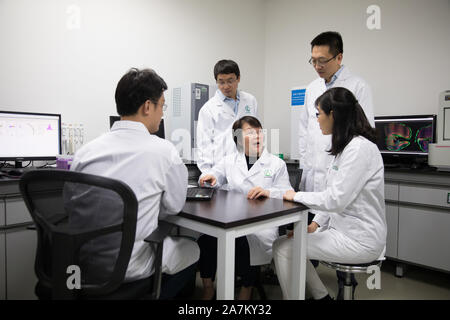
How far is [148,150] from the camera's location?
1178 millimetres

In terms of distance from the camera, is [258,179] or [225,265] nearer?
[225,265]

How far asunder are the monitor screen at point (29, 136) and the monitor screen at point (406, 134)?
97.3 inches

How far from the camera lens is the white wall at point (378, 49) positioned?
9.58ft

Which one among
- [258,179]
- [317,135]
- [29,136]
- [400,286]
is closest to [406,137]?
[317,135]

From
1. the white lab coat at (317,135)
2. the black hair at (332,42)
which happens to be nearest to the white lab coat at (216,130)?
the white lab coat at (317,135)

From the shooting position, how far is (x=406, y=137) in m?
2.84

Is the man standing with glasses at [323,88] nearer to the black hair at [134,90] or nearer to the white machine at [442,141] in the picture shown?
the white machine at [442,141]

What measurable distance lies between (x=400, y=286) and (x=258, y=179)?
55.1 inches

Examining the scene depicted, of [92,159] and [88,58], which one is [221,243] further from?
[88,58]

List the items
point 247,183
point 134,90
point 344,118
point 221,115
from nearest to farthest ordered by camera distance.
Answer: point 134,90 → point 344,118 → point 247,183 → point 221,115

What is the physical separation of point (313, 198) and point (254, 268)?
726mm

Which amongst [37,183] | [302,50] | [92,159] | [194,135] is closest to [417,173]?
[194,135]

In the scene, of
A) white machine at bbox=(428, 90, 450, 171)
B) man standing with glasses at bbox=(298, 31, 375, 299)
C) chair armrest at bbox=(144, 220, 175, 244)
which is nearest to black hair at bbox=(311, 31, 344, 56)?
man standing with glasses at bbox=(298, 31, 375, 299)

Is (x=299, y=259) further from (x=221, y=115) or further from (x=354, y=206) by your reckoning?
(x=221, y=115)
